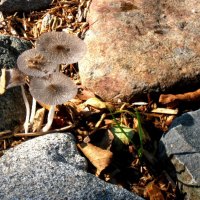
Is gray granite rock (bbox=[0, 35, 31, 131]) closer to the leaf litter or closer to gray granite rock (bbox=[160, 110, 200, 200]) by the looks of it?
the leaf litter

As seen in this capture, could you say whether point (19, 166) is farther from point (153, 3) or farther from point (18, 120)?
point (153, 3)

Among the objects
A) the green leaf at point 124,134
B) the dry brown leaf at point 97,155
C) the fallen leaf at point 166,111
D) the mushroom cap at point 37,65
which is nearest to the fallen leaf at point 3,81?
the mushroom cap at point 37,65

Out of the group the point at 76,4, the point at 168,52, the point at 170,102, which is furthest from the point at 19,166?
the point at 76,4

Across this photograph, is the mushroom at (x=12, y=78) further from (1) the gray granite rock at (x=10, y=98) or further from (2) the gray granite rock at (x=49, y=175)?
(2) the gray granite rock at (x=49, y=175)

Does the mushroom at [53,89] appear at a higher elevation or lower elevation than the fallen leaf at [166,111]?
higher

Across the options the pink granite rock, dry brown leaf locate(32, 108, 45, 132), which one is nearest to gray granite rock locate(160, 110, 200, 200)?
the pink granite rock

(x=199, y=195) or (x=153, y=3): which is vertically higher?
(x=153, y=3)
